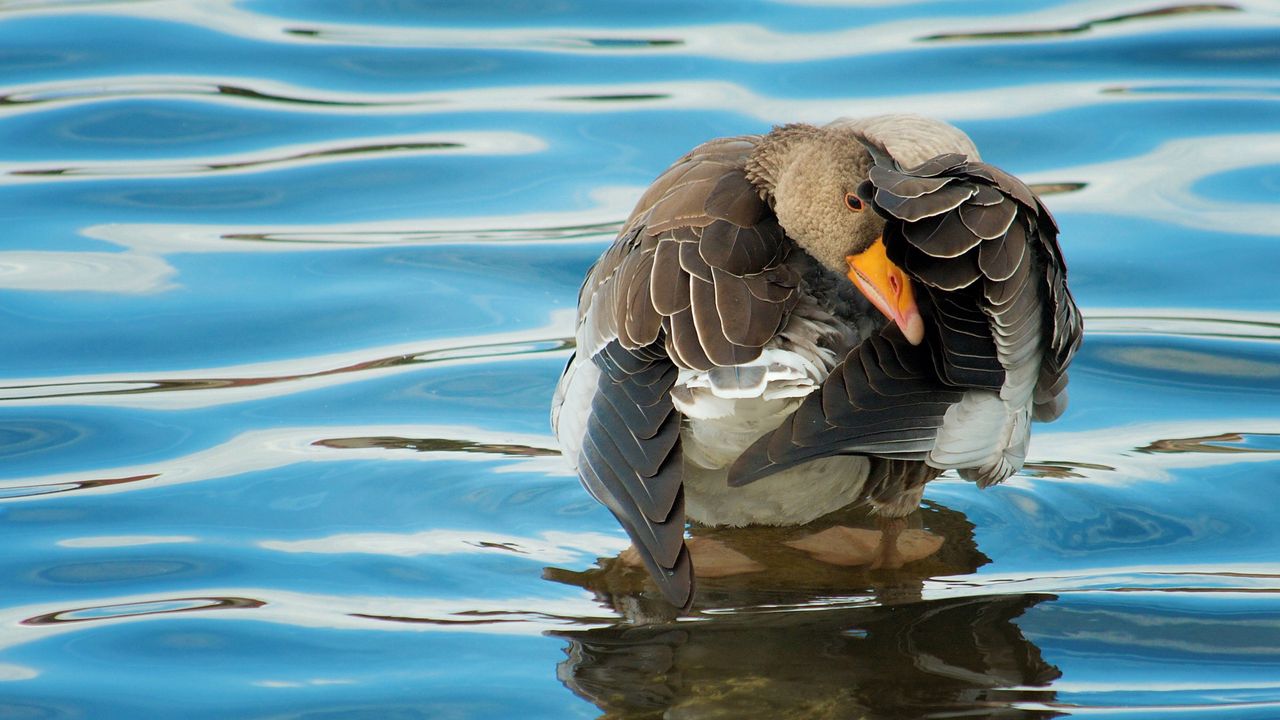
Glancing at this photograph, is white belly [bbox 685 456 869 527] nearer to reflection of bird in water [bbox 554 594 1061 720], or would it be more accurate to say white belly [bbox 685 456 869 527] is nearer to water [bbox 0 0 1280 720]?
water [bbox 0 0 1280 720]

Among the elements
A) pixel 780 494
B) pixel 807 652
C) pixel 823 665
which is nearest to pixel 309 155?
pixel 780 494

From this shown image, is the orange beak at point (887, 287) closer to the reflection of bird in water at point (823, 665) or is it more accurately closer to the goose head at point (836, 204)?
the goose head at point (836, 204)

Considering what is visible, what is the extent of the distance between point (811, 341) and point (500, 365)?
2892 mm

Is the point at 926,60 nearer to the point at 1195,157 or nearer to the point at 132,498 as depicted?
the point at 1195,157

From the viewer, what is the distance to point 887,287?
198 inches

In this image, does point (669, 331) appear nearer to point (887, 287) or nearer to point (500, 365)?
point (887, 287)

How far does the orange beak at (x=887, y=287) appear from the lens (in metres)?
4.92

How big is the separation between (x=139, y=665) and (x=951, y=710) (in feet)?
8.38

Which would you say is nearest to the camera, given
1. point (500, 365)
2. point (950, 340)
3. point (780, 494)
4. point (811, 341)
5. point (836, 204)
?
point (950, 340)

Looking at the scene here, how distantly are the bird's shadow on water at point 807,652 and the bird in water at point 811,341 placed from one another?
11.0 inches

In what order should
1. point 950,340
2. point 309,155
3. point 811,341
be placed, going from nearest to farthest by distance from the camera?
point 950,340 → point 811,341 → point 309,155

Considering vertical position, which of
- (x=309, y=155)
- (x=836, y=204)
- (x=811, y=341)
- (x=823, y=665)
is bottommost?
(x=823, y=665)

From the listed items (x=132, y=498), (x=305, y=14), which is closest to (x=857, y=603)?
(x=132, y=498)

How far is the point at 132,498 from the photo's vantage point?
628cm
